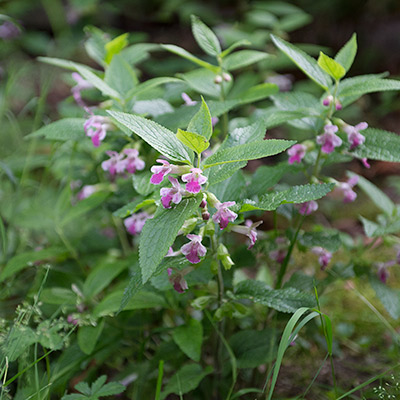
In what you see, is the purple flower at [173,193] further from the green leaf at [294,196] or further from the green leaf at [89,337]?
the green leaf at [89,337]

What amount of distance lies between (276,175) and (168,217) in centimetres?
45

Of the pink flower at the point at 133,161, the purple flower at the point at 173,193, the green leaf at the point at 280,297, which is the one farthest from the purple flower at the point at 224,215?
the pink flower at the point at 133,161

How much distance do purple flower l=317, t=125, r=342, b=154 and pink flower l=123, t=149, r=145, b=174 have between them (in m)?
0.49

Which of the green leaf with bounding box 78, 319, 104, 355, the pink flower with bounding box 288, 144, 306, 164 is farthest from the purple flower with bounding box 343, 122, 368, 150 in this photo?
the green leaf with bounding box 78, 319, 104, 355

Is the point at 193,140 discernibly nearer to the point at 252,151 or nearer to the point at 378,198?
→ the point at 252,151

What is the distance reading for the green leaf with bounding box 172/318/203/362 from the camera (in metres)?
1.25

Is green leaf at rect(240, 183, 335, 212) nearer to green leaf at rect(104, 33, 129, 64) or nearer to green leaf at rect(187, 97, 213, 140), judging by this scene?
green leaf at rect(187, 97, 213, 140)

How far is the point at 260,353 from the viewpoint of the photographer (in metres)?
1.37

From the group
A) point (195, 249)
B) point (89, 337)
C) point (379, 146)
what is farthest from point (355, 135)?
point (89, 337)

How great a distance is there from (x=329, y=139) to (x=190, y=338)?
0.66 meters

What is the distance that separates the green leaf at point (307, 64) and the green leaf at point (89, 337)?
0.93 meters

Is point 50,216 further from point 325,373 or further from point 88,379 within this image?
point 325,373

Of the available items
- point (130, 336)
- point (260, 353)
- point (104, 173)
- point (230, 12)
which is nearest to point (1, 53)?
point (230, 12)

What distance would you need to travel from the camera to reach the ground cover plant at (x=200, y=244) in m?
1.05
